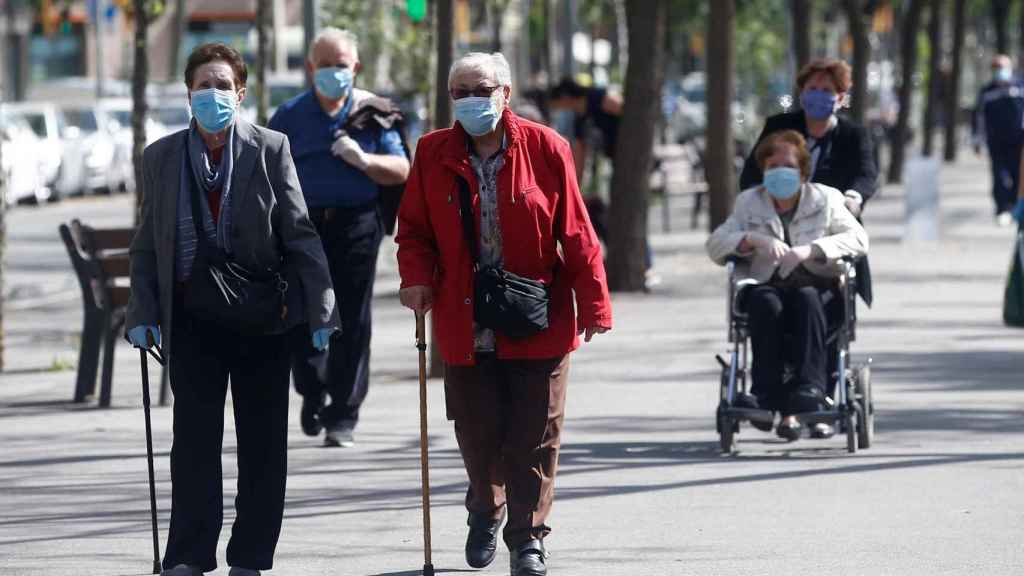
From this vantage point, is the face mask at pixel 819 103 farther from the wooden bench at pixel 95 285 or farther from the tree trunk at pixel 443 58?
the wooden bench at pixel 95 285

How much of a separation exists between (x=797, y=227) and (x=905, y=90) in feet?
94.6

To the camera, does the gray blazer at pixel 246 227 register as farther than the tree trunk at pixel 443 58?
No

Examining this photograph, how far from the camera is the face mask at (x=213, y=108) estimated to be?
22.1 feet

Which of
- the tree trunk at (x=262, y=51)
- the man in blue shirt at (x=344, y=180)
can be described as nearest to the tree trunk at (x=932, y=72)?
the tree trunk at (x=262, y=51)

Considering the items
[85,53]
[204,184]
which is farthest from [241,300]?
[85,53]

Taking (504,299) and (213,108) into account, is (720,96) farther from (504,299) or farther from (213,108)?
(213,108)

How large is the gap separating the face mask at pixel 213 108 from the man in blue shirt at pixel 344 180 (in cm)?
305

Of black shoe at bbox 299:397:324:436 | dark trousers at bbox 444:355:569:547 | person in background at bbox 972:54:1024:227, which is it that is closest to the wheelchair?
black shoe at bbox 299:397:324:436

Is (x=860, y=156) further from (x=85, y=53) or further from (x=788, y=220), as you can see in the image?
(x=85, y=53)

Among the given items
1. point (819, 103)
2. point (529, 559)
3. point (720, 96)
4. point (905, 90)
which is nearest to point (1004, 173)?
point (720, 96)

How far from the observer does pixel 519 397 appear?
7145 millimetres

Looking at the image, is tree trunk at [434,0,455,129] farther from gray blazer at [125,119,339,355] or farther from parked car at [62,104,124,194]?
parked car at [62,104,124,194]

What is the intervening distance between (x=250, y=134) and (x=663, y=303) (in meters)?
10.7

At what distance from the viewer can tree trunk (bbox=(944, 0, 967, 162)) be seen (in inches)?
1732
